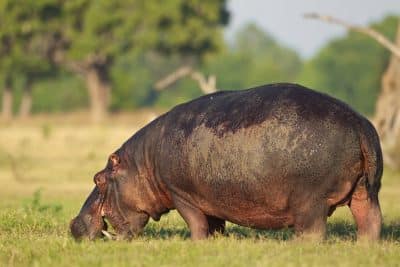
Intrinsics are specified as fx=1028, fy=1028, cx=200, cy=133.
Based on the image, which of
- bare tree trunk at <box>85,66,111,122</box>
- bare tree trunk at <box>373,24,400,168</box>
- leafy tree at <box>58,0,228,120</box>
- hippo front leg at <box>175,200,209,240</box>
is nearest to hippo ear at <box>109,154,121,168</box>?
hippo front leg at <box>175,200,209,240</box>

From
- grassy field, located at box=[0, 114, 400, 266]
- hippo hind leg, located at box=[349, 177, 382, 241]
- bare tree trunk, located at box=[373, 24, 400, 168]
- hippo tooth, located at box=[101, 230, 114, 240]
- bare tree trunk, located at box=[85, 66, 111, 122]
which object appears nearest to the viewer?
grassy field, located at box=[0, 114, 400, 266]

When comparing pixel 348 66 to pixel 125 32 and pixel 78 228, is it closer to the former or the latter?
pixel 125 32

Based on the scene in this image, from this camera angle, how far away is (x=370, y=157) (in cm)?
886

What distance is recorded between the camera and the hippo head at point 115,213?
33.1 feet

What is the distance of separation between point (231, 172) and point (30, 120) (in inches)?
2186

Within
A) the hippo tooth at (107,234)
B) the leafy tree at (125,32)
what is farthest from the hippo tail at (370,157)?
the leafy tree at (125,32)

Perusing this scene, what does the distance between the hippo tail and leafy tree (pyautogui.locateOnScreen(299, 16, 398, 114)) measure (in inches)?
4044

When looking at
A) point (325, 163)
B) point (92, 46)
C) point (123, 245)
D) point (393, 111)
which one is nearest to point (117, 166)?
point (123, 245)

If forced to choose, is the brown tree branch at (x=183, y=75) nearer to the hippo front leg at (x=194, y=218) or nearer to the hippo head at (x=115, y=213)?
the hippo head at (x=115, y=213)

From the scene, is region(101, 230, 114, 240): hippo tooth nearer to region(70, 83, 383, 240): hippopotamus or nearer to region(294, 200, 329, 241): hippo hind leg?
region(70, 83, 383, 240): hippopotamus

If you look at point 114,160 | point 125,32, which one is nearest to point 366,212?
point 114,160

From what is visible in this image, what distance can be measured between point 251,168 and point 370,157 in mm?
1030

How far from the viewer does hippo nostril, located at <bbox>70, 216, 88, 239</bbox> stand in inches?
396

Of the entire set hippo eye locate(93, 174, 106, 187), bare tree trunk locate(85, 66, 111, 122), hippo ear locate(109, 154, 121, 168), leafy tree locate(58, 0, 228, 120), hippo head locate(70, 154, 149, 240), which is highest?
leafy tree locate(58, 0, 228, 120)
